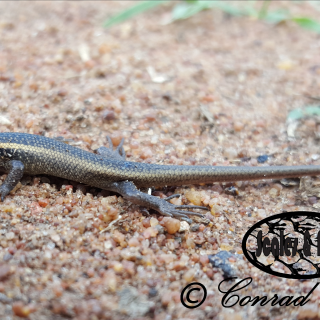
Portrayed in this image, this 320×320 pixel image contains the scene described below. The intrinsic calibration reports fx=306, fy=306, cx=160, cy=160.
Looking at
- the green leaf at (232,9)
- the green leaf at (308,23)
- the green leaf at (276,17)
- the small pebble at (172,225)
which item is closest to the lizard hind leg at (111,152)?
the small pebble at (172,225)

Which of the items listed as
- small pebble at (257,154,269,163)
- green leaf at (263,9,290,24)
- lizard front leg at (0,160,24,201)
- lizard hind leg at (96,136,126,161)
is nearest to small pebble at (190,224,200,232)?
lizard hind leg at (96,136,126,161)

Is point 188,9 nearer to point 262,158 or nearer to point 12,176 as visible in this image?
point 262,158

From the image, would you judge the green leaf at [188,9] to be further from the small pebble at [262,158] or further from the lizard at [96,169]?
the lizard at [96,169]

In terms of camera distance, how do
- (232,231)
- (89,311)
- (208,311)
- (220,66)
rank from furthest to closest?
1. (220,66)
2. (232,231)
3. (208,311)
4. (89,311)

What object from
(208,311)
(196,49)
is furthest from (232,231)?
(196,49)

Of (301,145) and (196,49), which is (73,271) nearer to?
(301,145)

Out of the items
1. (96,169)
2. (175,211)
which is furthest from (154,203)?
(96,169)
